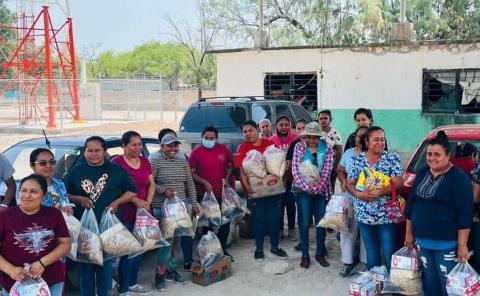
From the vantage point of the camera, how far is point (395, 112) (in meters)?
13.5

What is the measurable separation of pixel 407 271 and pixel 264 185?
2.04 metres

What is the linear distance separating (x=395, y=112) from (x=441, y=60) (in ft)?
5.42

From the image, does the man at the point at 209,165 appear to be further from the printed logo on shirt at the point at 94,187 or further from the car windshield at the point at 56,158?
the printed logo on shirt at the point at 94,187

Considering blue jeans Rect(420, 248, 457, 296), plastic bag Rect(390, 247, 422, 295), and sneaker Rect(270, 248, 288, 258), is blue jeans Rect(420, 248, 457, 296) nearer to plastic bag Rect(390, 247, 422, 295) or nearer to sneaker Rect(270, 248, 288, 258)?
plastic bag Rect(390, 247, 422, 295)

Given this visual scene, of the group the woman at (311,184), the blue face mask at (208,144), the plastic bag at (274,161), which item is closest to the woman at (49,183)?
the blue face mask at (208,144)

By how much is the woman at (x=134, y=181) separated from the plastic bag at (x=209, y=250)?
0.76 m

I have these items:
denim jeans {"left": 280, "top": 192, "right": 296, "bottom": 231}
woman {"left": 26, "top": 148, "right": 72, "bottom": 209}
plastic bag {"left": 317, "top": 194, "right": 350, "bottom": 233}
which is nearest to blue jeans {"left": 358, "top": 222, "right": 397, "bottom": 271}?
plastic bag {"left": 317, "top": 194, "right": 350, "bottom": 233}

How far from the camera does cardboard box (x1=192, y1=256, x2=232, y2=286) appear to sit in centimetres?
542

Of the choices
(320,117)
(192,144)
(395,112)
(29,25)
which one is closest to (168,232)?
(320,117)

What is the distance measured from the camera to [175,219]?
17.2 feet

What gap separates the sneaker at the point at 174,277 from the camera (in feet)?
18.0

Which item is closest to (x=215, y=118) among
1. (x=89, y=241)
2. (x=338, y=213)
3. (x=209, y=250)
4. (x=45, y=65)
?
(x=209, y=250)

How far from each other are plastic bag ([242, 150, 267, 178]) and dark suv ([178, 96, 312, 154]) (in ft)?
6.81

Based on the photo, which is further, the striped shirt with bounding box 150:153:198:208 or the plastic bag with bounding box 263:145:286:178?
the plastic bag with bounding box 263:145:286:178
